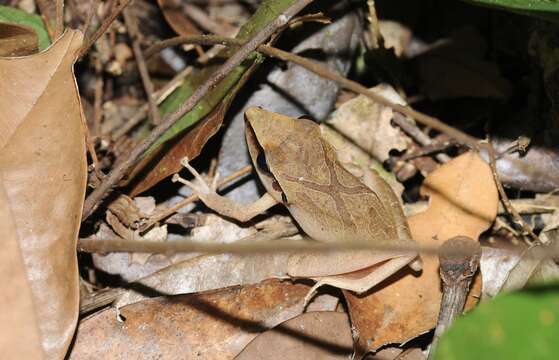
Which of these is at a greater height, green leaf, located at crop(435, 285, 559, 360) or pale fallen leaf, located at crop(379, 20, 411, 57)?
green leaf, located at crop(435, 285, 559, 360)

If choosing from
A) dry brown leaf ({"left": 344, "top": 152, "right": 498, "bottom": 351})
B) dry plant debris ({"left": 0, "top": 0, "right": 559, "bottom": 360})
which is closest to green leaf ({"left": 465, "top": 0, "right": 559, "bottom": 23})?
dry plant debris ({"left": 0, "top": 0, "right": 559, "bottom": 360})

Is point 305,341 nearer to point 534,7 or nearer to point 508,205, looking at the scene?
point 508,205

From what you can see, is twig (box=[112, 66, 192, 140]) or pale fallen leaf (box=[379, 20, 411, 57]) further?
pale fallen leaf (box=[379, 20, 411, 57])

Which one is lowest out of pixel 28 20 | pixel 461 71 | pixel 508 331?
pixel 461 71

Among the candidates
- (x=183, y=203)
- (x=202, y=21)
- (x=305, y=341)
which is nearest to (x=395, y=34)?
(x=202, y=21)

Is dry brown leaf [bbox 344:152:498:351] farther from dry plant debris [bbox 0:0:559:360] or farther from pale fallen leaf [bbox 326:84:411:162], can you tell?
pale fallen leaf [bbox 326:84:411:162]

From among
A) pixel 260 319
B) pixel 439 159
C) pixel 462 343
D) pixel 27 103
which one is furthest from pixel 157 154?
pixel 462 343
